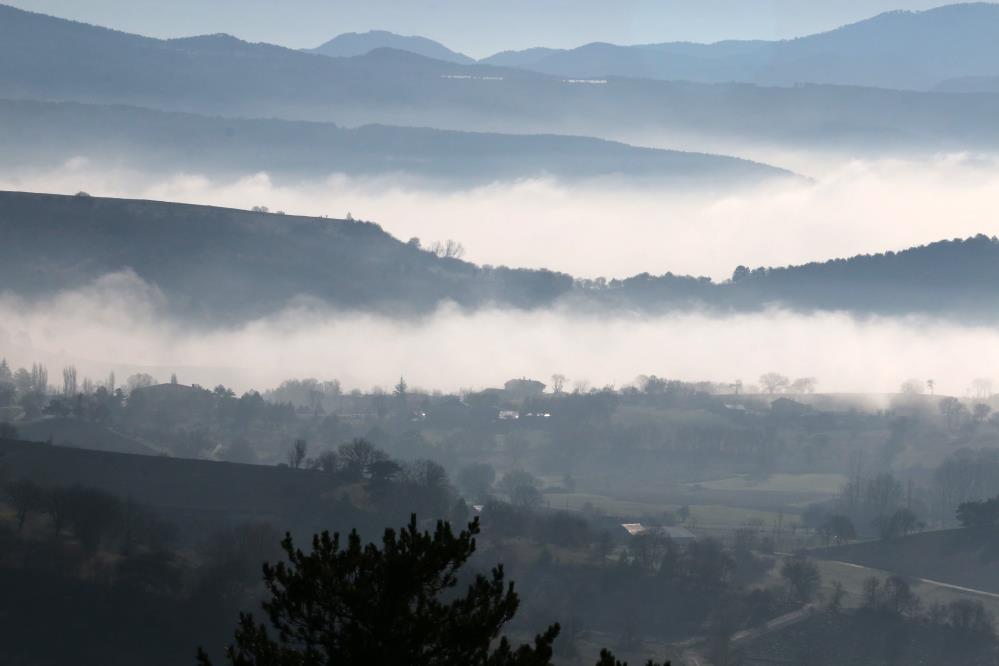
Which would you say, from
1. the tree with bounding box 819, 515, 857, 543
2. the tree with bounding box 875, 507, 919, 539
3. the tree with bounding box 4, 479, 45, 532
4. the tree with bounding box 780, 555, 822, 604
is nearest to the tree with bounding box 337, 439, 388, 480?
the tree with bounding box 4, 479, 45, 532

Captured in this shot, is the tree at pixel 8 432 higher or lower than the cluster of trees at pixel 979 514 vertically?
higher

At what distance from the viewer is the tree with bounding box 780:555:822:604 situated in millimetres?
147000

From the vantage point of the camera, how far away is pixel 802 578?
492ft

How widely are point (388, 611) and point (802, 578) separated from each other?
362ft

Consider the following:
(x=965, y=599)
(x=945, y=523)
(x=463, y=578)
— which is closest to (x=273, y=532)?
(x=463, y=578)

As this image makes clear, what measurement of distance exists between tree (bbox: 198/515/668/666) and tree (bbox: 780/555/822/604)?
105m

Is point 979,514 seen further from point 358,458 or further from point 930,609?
point 358,458

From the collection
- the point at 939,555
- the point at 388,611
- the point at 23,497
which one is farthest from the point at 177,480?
the point at 388,611

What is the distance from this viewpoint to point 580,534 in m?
165

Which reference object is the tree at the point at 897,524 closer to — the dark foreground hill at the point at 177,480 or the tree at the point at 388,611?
the dark foreground hill at the point at 177,480

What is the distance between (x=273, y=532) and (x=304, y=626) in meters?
101

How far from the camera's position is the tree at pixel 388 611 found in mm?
43438

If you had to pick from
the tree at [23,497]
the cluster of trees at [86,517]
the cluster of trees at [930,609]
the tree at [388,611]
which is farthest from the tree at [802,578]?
the tree at [388,611]

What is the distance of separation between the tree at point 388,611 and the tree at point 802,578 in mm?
104569
